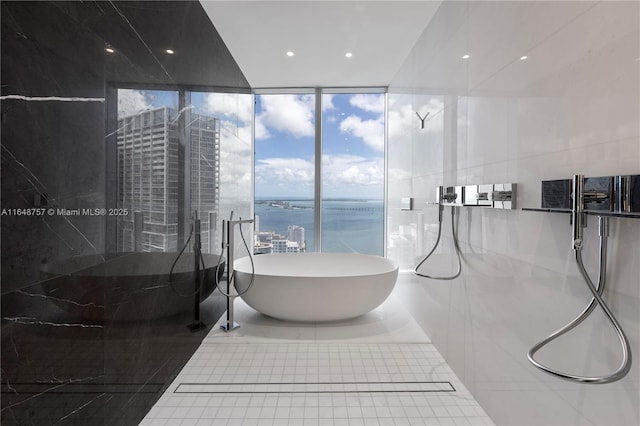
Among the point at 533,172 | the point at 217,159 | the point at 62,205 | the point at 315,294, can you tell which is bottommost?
the point at 315,294

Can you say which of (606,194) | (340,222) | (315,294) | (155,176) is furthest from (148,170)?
(340,222)

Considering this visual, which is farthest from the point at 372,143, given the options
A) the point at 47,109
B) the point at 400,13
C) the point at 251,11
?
the point at 47,109

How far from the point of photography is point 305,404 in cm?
190

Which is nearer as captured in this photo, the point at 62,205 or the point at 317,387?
the point at 62,205

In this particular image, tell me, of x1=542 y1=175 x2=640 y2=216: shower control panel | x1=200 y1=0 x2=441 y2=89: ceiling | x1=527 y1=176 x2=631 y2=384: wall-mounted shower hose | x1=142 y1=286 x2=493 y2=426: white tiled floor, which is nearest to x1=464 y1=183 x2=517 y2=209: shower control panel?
x1=542 y1=175 x2=640 y2=216: shower control panel

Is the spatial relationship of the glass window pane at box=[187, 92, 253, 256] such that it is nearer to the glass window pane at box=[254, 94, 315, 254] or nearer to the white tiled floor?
the glass window pane at box=[254, 94, 315, 254]

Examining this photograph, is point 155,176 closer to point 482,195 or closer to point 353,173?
point 482,195

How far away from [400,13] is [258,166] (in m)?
2.61

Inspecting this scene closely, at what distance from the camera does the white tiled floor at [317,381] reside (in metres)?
1.80

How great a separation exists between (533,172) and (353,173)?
10.4 ft

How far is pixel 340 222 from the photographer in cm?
462

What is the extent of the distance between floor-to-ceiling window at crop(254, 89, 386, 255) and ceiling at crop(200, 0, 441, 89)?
0.45 m

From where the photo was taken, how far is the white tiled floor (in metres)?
1.80

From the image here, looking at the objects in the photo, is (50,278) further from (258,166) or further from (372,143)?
(372,143)
